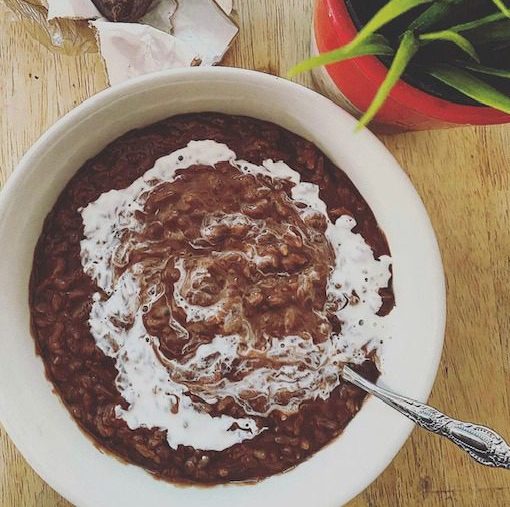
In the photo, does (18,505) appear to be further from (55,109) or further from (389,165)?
(389,165)

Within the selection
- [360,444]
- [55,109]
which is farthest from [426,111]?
[55,109]

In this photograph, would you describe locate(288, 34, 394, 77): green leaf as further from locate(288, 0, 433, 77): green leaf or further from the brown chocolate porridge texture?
the brown chocolate porridge texture

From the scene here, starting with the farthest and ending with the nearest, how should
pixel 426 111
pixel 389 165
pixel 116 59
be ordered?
1. pixel 116 59
2. pixel 389 165
3. pixel 426 111

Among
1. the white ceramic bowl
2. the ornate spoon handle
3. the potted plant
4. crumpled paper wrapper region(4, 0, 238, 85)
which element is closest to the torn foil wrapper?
crumpled paper wrapper region(4, 0, 238, 85)

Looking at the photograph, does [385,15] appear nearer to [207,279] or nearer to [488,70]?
[488,70]

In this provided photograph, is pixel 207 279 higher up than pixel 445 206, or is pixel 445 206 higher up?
pixel 445 206

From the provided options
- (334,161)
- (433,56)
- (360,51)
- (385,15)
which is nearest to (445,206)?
(334,161)
